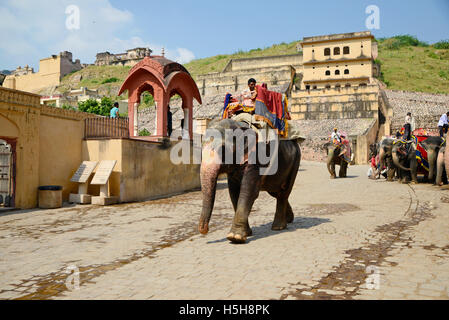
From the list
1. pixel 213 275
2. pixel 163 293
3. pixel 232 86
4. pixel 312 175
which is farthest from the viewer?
pixel 232 86

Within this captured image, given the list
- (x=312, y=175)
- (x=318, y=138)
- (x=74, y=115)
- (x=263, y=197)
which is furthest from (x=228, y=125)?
(x=318, y=138)

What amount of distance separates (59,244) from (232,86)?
1825 inches

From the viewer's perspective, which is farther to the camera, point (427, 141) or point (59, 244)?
point (427, 141)

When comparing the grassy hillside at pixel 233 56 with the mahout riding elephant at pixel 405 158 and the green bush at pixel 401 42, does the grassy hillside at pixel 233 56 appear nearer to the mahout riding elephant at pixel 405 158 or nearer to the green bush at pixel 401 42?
the green bush at pixel 401 42

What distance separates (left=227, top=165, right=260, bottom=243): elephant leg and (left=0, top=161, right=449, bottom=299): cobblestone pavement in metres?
0.21

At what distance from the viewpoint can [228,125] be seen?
614 centimetres

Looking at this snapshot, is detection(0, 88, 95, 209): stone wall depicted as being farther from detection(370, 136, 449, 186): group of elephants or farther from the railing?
detection(370, 136, 449, 186): group of elephants

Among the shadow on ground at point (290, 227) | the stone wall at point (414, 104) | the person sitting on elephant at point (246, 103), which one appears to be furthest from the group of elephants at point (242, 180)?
the stone wall at point (414, 104)

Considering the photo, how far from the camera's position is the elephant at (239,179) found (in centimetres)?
571

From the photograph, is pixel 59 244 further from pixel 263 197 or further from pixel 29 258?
pixel 263 197

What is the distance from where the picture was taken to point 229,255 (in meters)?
5.37

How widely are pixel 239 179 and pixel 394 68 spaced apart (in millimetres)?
56758

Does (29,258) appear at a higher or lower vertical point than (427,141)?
lower
